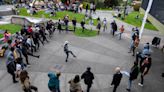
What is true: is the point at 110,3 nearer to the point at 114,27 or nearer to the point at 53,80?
the point at 114,27

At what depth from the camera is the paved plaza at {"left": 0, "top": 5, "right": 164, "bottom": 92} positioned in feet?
44.0

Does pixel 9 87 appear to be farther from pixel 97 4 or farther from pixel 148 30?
pixel 97 4

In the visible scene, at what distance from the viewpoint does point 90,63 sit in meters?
16.7

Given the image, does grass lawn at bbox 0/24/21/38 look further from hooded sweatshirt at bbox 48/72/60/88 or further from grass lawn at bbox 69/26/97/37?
hooded sweatshirt at bbox 48/72/60/88

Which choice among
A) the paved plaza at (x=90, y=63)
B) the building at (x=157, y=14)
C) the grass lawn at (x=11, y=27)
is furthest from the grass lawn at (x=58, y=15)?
the building at (x=157, y=14)

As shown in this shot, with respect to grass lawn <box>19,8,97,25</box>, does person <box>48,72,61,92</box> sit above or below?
above

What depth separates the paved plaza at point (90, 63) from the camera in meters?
13.4

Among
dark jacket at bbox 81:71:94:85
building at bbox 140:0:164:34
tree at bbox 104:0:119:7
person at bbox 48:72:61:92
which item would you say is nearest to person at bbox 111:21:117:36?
building at bbox 140:0:164:34

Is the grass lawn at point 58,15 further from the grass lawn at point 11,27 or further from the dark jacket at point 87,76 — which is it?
the dark jacket at point 87,76

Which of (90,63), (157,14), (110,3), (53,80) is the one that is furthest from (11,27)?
(110,3)

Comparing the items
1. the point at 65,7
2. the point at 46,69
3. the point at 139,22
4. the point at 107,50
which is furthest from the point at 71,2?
the point at 46,69

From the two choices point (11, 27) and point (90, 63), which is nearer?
point (90, 63)

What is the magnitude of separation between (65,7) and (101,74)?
23.9 metres

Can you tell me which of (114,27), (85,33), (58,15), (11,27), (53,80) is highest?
(53,80)
